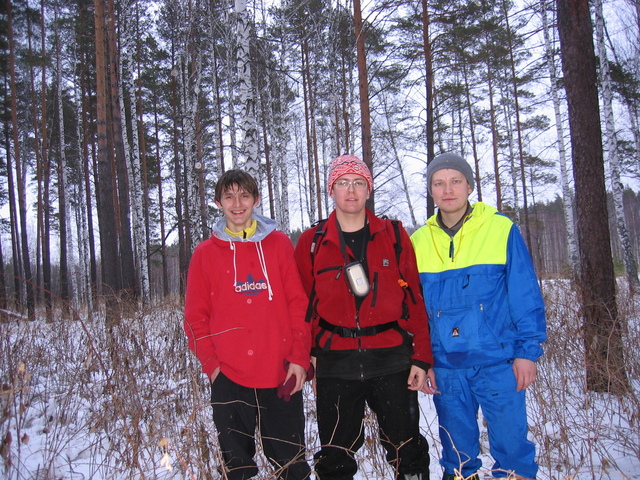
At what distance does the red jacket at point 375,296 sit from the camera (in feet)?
6.73

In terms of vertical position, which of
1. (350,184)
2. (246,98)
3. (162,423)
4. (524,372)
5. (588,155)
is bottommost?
(162,423)

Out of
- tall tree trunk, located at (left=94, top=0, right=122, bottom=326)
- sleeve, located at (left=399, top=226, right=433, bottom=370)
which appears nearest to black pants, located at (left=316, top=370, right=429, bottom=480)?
sleeve, located at (left=399, top=226, right=433, bottom=370)

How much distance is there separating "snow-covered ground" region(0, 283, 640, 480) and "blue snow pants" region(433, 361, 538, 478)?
8.4 inches

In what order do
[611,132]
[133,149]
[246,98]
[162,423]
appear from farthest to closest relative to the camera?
[133,149]
[611,132]
[246,98]
[162,423]

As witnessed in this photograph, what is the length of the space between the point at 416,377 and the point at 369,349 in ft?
0.94

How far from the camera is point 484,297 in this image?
6.59 feet

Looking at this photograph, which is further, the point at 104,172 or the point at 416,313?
the point at 104,172

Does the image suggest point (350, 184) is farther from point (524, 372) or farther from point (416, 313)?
point (524, 372)

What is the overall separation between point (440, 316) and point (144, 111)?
794 inches

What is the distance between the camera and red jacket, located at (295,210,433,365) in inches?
80.7

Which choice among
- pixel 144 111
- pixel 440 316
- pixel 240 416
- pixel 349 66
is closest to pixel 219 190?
pixel 240 416

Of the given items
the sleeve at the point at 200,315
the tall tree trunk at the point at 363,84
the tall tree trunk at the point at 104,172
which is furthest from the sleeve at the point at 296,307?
the tall tree trunk at the point at 104,172

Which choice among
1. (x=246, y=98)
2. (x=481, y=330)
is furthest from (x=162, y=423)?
(x=246, y=98)

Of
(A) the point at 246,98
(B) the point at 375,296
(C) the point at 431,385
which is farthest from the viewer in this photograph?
(A) the point at 246,98
